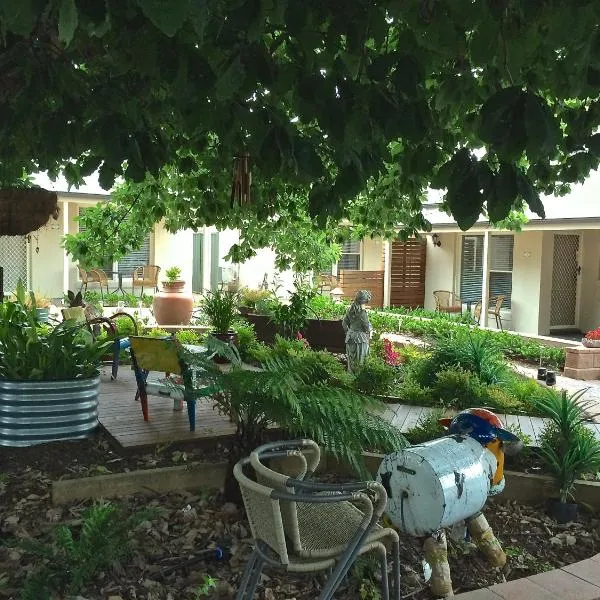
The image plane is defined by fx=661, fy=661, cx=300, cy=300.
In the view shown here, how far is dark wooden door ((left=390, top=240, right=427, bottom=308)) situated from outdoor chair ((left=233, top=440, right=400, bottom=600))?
17.3 m

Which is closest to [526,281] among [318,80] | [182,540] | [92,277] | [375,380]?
[375,380]

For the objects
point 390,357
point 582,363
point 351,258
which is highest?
point 351,258

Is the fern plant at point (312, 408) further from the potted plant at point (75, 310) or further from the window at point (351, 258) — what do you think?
the window at point (351, 258)

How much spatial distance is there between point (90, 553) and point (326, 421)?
1.36 m

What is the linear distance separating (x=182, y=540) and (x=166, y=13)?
297cm

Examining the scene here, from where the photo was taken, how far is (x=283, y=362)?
4469mm

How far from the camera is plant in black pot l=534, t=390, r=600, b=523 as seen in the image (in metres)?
4.24

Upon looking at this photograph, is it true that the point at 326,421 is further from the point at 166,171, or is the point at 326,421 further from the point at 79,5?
the point at 166,171

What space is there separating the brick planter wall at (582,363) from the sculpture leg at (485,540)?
8465 mm

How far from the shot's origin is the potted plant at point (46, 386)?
4797mm

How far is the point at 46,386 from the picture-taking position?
4.82 meters

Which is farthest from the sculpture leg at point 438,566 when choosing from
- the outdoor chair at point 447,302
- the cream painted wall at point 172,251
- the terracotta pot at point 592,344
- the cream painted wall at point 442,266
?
the cream painted wall at point 172,251

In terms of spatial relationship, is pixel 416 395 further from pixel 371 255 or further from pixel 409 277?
pixel 371 255

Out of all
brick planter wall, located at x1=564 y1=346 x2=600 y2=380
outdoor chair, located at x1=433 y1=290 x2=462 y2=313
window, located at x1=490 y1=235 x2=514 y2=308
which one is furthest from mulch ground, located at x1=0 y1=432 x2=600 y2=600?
outdoor chair, located at x1=433 y1=290 x2=462 y2=313
